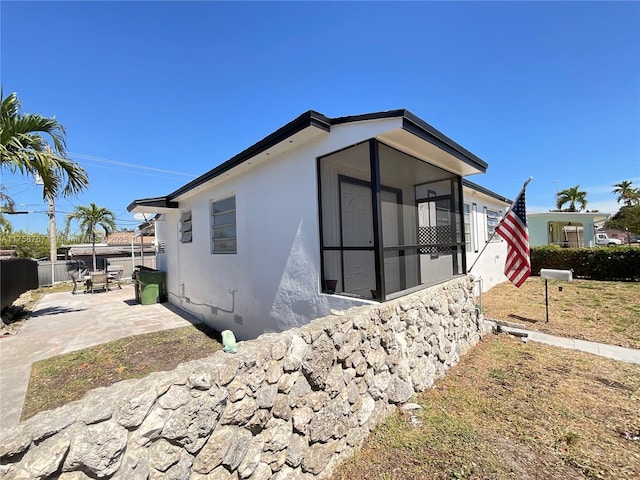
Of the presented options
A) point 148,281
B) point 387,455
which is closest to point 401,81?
point 387,455

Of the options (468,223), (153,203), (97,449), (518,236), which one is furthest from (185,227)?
(468,223)

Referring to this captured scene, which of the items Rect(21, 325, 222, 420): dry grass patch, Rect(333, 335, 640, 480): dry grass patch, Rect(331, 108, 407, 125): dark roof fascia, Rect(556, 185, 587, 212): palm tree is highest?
Rect(556, 185, 587, 212): palm tree

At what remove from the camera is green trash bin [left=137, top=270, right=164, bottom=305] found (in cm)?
1023

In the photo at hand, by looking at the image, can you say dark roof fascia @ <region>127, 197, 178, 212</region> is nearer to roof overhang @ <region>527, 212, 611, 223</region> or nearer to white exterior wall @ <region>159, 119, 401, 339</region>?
white exterior wall @ <region>159, 119, 401, 339</region>

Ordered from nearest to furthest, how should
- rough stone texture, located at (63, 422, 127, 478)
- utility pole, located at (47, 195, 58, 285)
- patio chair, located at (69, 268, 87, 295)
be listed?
rough stone texture, located at (63, 422, 127, 478) < patio chair, located at (69, 268, 87, 295) < utility pole, located at (47, 195, 58, 285)

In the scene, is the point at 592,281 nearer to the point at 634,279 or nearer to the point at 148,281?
the point at 634,279

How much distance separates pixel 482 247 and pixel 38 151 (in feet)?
47.8

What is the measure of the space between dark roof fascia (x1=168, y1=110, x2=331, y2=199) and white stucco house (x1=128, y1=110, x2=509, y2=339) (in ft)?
0.06

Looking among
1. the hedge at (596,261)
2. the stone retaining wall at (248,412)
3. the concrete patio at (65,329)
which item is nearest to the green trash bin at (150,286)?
the concrete patio at (65,329)

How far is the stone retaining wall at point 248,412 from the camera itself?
135 cm

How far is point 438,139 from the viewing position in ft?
13.9

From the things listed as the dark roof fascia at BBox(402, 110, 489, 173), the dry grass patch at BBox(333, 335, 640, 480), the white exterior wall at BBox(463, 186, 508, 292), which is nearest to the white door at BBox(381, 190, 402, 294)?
the dark roof fascia at BBox(402, 110, 489, 173)

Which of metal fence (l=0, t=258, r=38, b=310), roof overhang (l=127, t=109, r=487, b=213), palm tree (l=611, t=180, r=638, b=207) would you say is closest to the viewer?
roof overhang (l=127, t=109, r=487, b=213)

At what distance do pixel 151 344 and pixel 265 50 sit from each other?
25.7ft
